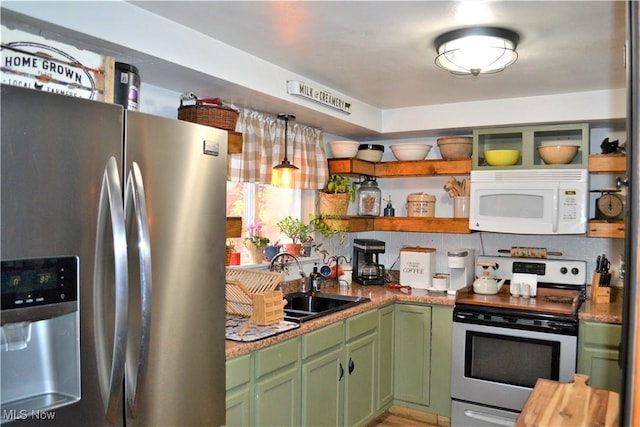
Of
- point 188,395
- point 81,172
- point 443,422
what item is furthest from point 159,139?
point 443,422

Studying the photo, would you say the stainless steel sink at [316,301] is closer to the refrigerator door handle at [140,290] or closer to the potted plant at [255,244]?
the potted plant at [255,244]

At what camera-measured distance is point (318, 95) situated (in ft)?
10.1

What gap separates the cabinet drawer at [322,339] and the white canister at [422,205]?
1.37 metres

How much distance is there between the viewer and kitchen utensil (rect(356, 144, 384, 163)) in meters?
4.08

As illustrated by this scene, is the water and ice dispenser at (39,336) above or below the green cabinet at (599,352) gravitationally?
above

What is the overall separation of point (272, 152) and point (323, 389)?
153 centimetres

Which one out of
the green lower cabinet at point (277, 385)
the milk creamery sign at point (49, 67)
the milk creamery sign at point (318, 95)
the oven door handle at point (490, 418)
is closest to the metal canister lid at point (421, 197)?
the milk creamery sign at point (318, 95)

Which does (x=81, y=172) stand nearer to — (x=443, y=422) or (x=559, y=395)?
(x=559, y=395)

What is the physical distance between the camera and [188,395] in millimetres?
1894

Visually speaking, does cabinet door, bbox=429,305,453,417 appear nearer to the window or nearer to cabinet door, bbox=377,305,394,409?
cabinet door, bbox=377,305,394,409

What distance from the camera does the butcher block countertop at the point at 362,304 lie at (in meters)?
2.40

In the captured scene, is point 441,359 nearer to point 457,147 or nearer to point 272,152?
point 457,147

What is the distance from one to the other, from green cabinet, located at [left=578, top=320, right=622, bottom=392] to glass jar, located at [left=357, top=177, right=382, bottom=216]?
5.74ft

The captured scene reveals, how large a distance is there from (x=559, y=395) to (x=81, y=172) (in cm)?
180
